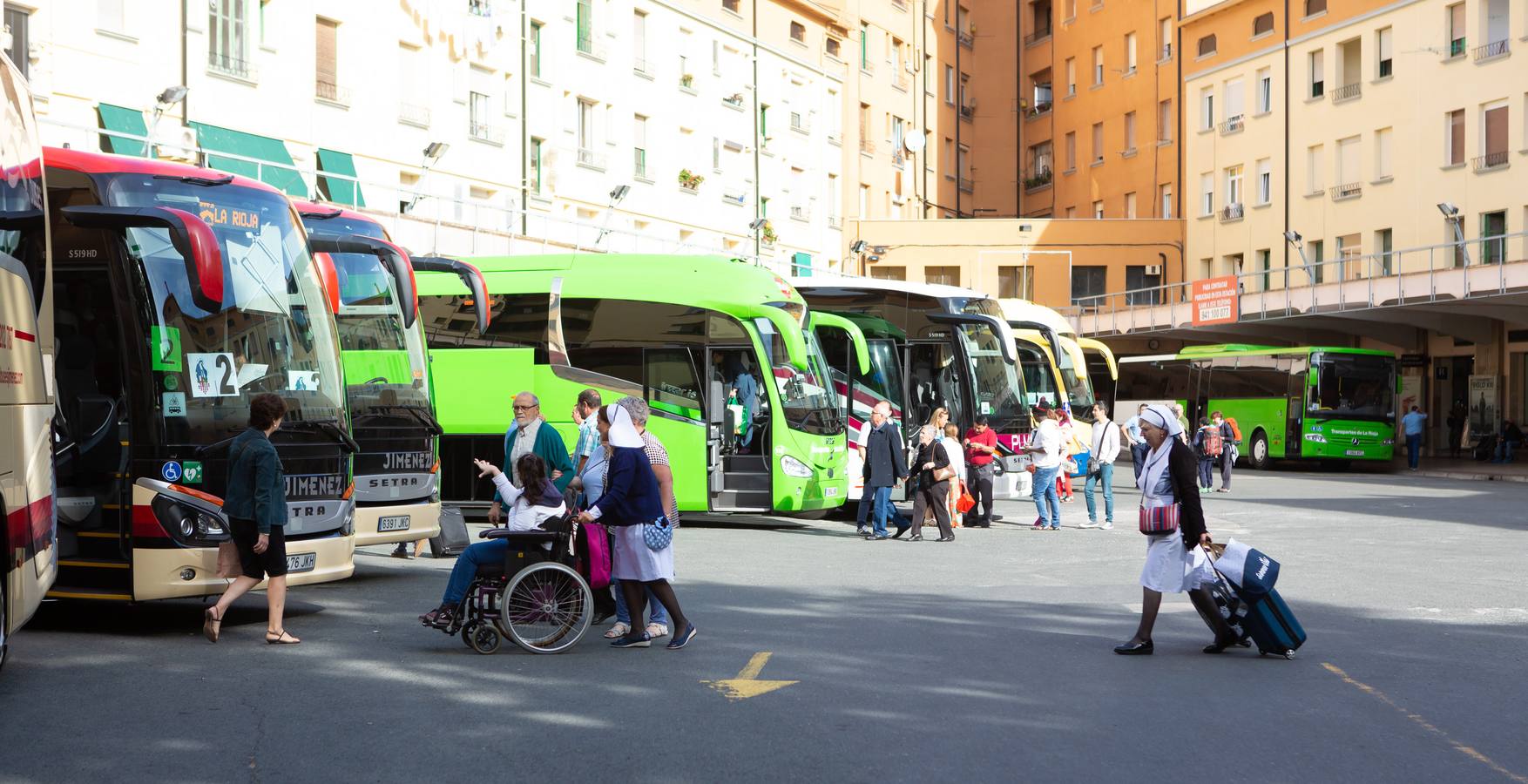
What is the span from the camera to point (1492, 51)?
44.9 metres

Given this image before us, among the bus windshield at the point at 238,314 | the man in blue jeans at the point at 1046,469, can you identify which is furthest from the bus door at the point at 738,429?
the bus windshield at the point at 238,314

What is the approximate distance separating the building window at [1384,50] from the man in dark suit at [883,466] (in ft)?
115

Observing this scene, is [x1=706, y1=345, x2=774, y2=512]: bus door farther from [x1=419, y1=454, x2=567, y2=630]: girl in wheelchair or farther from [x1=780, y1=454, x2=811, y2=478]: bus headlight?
[x1=419, y1=454, x2=567, y2=630]: girl in wheelchair

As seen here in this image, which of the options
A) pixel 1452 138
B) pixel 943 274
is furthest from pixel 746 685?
pixel 943 274

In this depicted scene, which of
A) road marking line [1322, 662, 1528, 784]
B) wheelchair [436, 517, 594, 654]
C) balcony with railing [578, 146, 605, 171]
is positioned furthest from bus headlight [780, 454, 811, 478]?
balcony with railing [578, 146, 605, 171]

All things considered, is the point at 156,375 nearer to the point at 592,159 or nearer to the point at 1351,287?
the point at 592,159

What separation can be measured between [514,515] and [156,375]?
2.48m

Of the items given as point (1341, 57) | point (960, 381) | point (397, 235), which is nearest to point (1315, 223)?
point (1341, 57)

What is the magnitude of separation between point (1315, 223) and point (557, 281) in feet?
123

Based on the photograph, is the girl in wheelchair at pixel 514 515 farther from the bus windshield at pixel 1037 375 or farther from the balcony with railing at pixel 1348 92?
the balcony with railing at pixel 1348 92

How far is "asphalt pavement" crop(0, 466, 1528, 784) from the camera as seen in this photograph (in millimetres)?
6984

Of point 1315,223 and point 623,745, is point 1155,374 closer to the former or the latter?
point 1315,223

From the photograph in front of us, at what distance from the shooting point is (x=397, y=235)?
94.7 ft

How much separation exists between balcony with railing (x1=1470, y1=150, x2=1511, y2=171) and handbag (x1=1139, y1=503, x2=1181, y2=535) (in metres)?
38.9
